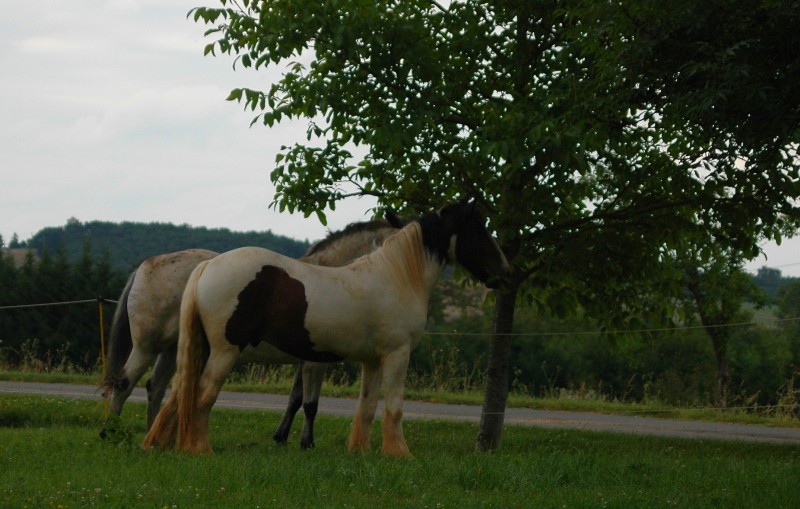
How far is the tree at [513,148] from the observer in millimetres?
10906

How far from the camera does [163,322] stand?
1086cm

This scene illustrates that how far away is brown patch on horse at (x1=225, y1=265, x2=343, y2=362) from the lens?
918 centimetres

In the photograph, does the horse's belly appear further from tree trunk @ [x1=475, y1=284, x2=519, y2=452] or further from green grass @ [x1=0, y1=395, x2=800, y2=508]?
tree trunk @ [x1=475, y1=284, x2=519, y2=452]

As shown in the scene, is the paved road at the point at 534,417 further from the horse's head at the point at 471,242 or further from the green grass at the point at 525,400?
the horse's head at the point at 471,242

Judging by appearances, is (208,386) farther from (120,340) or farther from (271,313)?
(120,340)

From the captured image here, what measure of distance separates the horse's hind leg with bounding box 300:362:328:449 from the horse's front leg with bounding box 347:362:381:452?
113 centimetres

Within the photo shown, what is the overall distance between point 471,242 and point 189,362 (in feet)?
Result: 10.9

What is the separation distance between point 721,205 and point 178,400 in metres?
6.71

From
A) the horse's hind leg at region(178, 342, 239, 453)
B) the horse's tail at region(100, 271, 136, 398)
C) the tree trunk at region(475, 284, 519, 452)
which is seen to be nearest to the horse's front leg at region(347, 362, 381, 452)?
the horse's hind leg at region(178, 342, 239, 453)

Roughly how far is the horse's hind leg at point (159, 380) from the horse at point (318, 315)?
1968 millimetres

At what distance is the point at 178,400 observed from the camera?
9.20 meters

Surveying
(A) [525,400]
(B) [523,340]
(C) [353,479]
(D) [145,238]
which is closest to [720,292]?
(A) [525,400]

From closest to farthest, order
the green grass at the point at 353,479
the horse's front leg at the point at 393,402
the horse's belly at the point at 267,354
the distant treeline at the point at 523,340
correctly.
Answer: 1. the green grass at the point at 353,479
2. the horse's front leg at the point at 393,402
3. the horse's belly at the point at 267,354
4. the distant treeline at the point at 523,340

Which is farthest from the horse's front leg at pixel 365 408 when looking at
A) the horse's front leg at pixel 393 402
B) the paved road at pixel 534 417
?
the paved road at pixel 534 417
